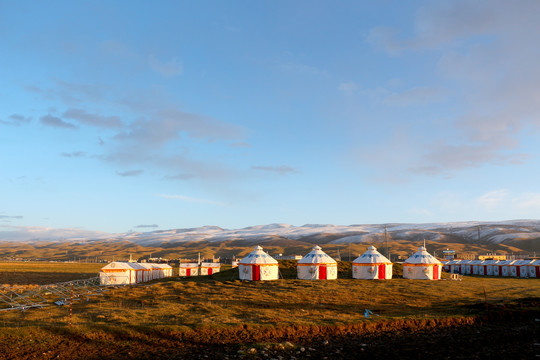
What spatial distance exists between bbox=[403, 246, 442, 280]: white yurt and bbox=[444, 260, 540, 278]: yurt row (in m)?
27.5

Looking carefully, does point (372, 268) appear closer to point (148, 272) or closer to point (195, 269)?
point (148, 272)

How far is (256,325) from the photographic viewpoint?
21953 millimetres

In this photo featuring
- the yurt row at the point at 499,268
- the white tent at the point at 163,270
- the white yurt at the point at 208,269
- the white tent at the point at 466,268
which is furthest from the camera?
the white tent at the point at 466,268

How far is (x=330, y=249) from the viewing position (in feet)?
577

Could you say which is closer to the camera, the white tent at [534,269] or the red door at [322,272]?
the red door at [322,272]

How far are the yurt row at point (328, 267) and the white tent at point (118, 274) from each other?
1587 cm

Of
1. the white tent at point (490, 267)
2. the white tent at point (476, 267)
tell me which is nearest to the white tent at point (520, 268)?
the white tent at point (490, 267)

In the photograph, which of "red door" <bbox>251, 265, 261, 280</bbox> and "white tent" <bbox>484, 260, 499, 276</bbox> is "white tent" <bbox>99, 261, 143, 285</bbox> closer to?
"red door" <bbox>251, 265, 261, 280</bbox>

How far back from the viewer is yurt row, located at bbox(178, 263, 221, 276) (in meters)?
76.4

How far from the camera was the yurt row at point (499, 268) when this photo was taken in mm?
73750

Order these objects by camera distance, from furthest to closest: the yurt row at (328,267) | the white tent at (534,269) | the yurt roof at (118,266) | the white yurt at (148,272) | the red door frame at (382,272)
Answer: the white tent at (534,269)
the white yurt at (148,272)
the red door frame at (382,272)
the yurt roof at (118,266)
the yurt row at (328,267)

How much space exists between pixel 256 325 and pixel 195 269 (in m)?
58.1

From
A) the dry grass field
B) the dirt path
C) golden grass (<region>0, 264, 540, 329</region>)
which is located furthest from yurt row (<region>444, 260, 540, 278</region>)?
the dirt path

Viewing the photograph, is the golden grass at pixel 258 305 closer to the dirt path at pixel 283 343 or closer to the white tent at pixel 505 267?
the dirt path at pixel 283 343
